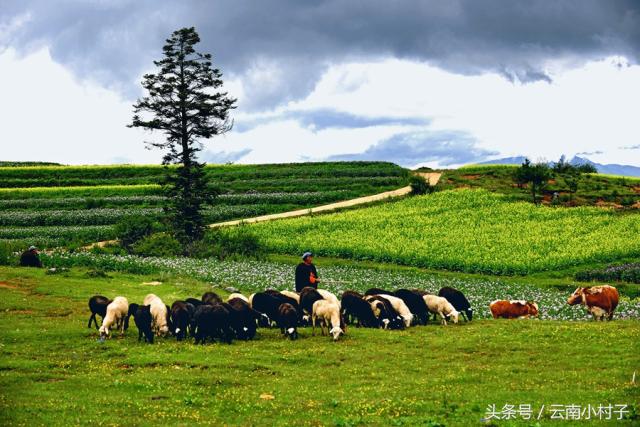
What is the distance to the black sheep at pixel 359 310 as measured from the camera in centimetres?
2653

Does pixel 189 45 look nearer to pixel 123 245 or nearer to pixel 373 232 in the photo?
pixel 123 245

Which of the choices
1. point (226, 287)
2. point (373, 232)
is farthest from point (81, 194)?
point (226, 287)

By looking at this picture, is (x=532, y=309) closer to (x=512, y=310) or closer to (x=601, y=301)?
(x=512, y=310)

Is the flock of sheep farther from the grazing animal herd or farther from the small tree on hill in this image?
the small tree on hill

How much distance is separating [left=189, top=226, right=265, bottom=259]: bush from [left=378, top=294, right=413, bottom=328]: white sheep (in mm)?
25036

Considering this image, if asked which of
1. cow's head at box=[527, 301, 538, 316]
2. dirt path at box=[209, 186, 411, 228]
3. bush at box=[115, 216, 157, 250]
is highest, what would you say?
dirt path at box=[209, 186, 411, 228]

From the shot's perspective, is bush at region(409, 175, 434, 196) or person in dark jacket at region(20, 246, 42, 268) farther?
bush at region(409, 175, 434, 196)

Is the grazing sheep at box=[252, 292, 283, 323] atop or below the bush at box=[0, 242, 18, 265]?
below

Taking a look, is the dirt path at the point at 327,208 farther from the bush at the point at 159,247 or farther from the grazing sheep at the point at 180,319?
the grazing sheep at the point at 180,319

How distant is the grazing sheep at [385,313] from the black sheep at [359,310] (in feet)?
0.83

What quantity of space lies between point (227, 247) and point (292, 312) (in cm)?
2930

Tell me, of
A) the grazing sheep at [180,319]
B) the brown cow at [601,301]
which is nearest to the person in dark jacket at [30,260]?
the grazing sheep at [180,319]

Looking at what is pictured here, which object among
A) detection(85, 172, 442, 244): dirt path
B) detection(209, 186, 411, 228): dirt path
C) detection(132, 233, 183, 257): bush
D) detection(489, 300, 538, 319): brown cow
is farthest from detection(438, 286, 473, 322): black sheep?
detection(209, 186, 411, 228): dirt path

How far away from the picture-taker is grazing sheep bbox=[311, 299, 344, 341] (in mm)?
23830
